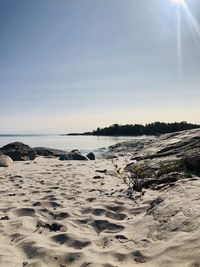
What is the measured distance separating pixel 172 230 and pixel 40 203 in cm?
394

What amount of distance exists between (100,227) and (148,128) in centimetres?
7647

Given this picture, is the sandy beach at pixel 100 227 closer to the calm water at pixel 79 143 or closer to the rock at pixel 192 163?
the rock at pixel 192 163

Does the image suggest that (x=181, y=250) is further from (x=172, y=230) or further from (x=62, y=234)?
(x=62, y=234)

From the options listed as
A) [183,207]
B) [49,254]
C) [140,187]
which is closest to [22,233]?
[49,254]

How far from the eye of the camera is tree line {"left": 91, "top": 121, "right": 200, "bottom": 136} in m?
77.8

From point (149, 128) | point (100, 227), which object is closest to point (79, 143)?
point (149, 128)

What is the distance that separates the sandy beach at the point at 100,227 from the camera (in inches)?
196

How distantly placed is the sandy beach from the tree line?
67356 mm

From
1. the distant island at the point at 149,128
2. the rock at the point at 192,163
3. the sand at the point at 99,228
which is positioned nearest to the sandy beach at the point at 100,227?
the sand at the point at 99,228

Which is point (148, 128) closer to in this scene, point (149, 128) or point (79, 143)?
point (149, 128)

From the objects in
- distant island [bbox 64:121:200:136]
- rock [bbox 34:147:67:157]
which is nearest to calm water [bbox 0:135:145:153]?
rock [bbox 34:147:67:157]

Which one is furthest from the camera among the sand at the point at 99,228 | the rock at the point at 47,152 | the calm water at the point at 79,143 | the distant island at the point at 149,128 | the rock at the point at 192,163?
the distant island at the point at 149,128

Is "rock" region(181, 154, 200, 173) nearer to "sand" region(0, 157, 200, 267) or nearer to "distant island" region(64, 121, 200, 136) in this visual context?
"sand" region(0, 157, 200, 267)

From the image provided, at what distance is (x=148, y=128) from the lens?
3241 inches
